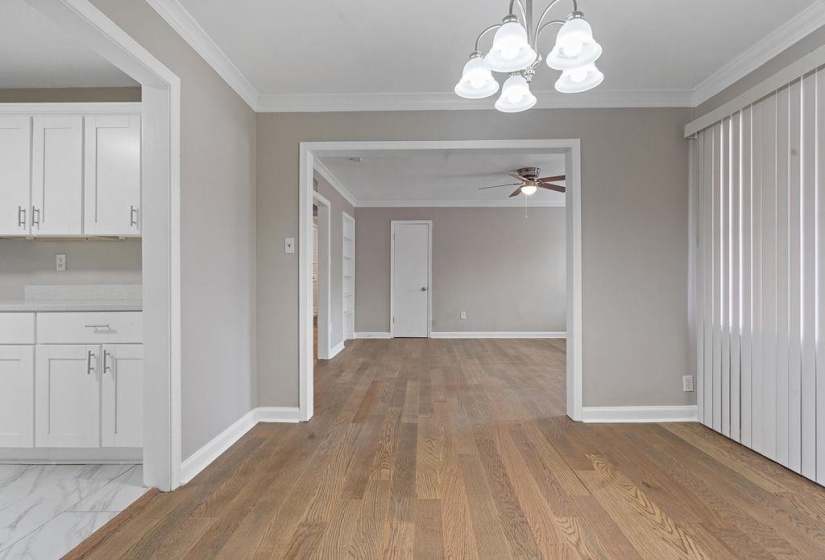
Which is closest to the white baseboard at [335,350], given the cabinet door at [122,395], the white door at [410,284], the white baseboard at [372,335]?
the white baseboard at [372,335]

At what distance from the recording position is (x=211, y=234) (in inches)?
98.0

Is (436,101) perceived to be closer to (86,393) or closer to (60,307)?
(60,307)

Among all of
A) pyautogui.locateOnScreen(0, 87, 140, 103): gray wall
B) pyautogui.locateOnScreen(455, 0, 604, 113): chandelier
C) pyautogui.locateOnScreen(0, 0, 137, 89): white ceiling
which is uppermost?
pyautogui.locateOnScreen(0, 0, 137, 89): white ceiling

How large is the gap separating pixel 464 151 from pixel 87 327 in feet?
8.91

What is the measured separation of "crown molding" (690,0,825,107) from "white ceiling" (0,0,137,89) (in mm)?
3896

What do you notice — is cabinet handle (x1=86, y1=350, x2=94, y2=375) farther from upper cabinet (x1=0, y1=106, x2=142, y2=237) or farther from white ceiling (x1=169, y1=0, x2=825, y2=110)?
white ceiling (x1=169, y1=0, x2=825, y2=110)

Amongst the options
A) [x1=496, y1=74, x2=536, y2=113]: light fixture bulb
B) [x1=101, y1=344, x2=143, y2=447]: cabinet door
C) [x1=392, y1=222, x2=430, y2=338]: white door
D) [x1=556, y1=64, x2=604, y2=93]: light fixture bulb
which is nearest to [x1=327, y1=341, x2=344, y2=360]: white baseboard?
[x1=392, y1=222, x2=430, y2=338]: white door

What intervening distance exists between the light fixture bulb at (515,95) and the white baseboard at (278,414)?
254 centimetres

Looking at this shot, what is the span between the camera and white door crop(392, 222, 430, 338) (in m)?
7.26

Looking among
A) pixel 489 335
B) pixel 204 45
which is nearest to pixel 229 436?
pixel 204 45

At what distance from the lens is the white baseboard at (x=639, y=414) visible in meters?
3.08

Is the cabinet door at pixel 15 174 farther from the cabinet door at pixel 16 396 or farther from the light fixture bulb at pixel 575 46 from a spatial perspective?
the light fixture bulb at pixel 575 46

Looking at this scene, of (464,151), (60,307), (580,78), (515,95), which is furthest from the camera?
(464,151)

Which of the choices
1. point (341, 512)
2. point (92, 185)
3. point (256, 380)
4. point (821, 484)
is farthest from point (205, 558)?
point (821, 484)
